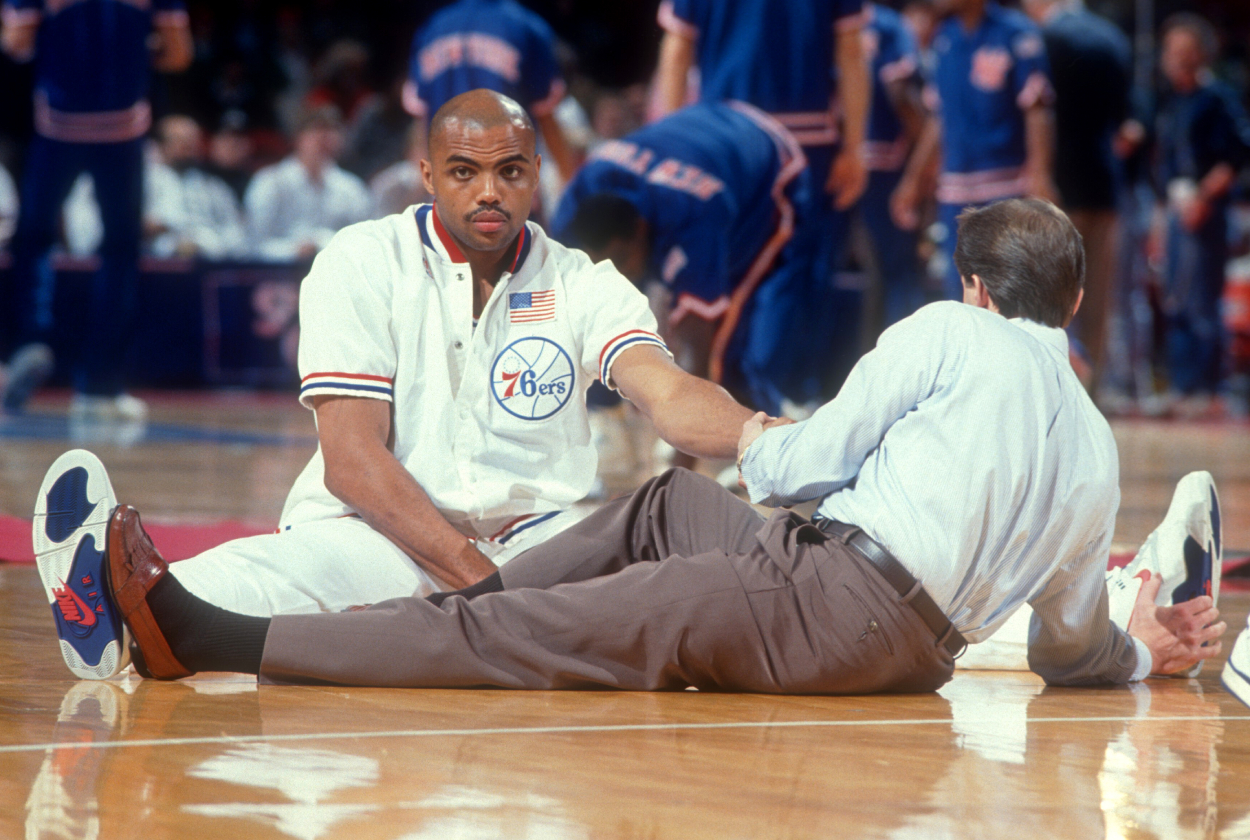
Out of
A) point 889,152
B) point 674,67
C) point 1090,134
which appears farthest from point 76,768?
point 1090,134

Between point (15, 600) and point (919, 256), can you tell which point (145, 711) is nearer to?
point (15, 600)

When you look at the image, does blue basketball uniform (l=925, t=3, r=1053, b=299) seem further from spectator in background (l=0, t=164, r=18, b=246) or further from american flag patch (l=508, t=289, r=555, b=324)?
spectator in background (l=0, t=164, r=18, b=246)

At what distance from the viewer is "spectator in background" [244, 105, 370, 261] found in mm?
11156

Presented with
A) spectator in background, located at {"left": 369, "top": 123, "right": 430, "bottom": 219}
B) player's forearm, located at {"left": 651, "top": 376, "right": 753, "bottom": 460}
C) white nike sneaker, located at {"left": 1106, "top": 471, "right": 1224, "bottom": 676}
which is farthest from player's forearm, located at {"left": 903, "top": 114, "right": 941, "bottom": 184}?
player's forearm, located at {"left": 651, "top": 376, "right": 753, "bottom": 460}

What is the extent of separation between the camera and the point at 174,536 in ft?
13.8

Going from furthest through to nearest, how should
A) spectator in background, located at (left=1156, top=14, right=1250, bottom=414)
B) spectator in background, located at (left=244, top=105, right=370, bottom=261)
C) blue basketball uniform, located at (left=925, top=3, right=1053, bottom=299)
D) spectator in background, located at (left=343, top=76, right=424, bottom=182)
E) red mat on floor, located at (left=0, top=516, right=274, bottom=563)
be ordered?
spectator in background, located at (left=343, top=76, right=424, bottom=182) → spectator in background, located at (left=244, top=105, right=370, bottom=261) → spectator in background, located at (left=1156, top=14, right=1250, bottom=414) → blue basketball uniform, located at (left=925, top=3, right=1053, bottom=299) → red mat on floor, located at (left=0, top=516, right=274, bottom=563)

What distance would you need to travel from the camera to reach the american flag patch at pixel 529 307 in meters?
3.11

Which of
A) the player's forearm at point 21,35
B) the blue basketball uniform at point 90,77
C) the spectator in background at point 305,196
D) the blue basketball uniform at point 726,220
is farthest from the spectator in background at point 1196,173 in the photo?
the player's forearm at point 21,35

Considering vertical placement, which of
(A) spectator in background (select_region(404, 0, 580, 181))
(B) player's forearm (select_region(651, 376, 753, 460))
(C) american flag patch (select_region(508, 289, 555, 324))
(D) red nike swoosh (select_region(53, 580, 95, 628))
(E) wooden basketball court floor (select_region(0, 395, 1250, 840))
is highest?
(A) spectator in background (select_region(404, 0, 580, 181))

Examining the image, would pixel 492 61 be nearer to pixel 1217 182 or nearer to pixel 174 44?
pixel 174 44

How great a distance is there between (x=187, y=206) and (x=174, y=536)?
24.7ft

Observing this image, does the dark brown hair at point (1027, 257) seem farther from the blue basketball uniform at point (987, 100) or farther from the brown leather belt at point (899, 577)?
the blue basketball uniform at point (987, 100)

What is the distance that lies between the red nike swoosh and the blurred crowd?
486cm

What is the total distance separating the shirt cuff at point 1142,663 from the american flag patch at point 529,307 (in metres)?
1.19
